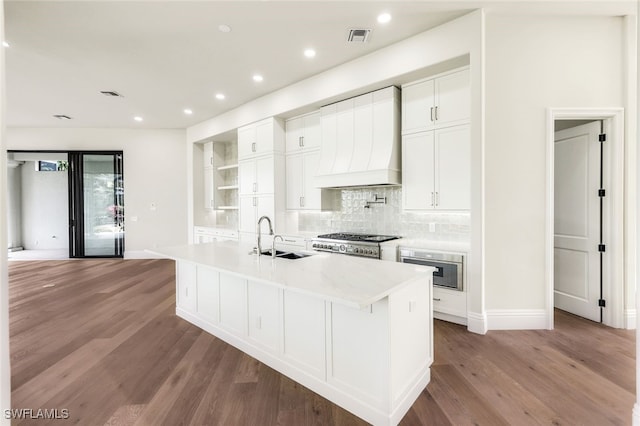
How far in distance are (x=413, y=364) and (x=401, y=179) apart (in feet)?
8.10

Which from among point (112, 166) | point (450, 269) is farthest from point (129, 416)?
point (112, 166)

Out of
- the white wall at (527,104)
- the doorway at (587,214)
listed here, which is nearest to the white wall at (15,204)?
the white wall at (527,104)

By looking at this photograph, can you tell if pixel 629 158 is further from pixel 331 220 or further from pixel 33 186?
pixel 33 186

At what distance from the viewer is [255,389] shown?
2.10 m

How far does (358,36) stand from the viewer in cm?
327

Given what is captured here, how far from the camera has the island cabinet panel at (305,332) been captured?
79.9 inches

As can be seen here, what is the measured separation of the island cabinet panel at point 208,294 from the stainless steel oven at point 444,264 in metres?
2.17

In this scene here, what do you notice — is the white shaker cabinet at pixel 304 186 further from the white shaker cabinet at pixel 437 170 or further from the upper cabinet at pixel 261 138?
the white shaker cabinet at pixel 437 170

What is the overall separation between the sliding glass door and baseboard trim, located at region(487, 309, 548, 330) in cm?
793

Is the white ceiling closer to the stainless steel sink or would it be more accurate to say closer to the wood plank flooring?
the stainless steel sink

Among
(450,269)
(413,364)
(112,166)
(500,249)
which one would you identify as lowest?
(413,364)

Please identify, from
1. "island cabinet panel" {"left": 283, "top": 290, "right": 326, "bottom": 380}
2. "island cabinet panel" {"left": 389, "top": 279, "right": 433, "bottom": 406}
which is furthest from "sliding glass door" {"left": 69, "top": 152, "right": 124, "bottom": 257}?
"island cabinet panel" {"left": 389, "top": 279, "right": 433, "bottom": 406}

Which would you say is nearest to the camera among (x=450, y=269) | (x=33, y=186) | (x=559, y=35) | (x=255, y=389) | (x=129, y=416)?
(x=129, y=416)

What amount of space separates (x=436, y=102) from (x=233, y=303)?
124 inches
